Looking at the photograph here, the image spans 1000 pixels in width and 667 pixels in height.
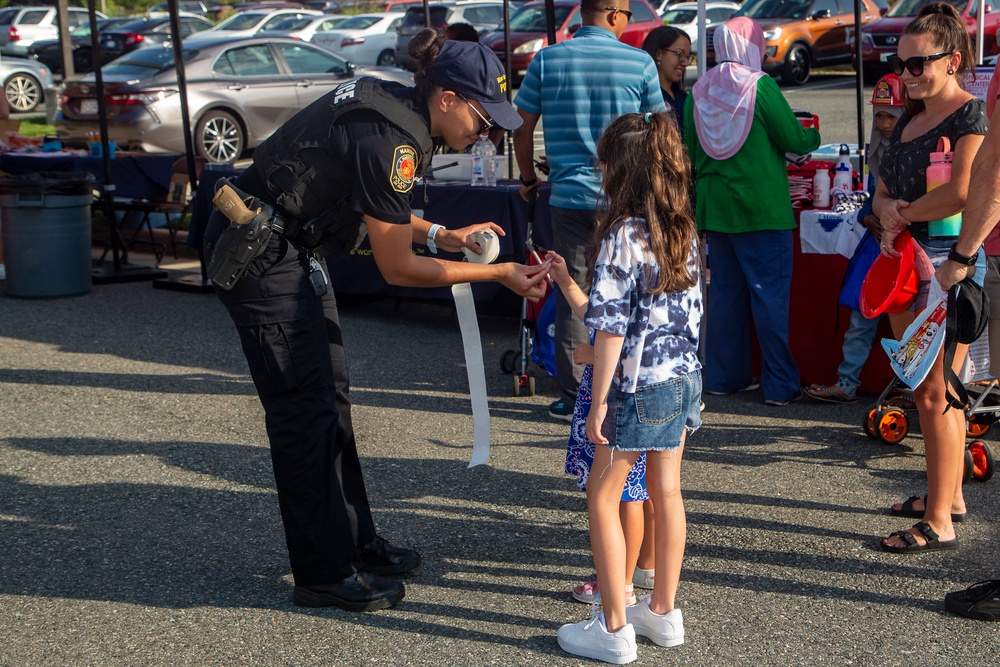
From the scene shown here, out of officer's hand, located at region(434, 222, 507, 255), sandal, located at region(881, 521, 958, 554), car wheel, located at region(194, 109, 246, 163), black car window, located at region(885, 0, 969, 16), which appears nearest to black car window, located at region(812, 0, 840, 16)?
black car window, located at region(885, 0, 969, 16)

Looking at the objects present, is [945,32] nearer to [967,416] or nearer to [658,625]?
[967,416]

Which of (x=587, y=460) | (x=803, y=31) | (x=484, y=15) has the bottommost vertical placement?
(x=587, y=460)

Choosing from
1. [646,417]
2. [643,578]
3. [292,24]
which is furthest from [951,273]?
[292,24]

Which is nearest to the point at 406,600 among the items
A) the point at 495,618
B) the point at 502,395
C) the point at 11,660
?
the point at 495,618

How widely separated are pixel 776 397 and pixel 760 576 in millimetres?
2131

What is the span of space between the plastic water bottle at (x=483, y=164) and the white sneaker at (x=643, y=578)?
4.15 meters

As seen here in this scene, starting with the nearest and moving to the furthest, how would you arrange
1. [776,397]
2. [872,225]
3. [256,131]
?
[872,225], [776,397], [256,131]

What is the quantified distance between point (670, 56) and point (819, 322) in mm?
1710

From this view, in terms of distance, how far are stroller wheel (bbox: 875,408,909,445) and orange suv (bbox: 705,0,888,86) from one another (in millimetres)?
16559

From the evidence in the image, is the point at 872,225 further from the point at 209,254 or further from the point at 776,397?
the point at 209,254

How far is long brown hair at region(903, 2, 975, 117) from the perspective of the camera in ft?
13.7

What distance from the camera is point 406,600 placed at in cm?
388

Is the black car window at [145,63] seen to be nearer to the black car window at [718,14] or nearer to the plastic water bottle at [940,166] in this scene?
the plastic water bottle at [940,166]

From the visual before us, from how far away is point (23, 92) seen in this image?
22250mm
